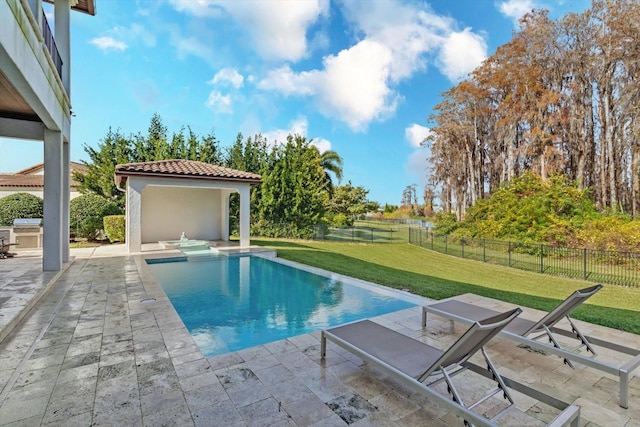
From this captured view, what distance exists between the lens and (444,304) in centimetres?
545

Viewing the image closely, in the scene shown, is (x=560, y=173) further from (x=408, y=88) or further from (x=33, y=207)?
(x=33, y=207)

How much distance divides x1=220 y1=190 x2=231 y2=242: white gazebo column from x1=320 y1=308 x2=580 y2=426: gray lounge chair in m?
15.1

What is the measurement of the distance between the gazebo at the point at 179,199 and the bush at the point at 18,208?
5.57 m

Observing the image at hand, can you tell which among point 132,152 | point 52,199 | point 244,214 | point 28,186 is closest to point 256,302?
point 52,199

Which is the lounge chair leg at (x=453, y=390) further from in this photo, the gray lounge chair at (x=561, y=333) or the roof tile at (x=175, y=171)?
the roof tile at (x=175, y=171)

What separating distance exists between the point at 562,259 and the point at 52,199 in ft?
57.6

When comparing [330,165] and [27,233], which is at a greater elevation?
[330,165]

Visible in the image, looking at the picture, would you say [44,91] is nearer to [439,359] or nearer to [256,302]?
[256,302]

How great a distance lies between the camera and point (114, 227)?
1689cm

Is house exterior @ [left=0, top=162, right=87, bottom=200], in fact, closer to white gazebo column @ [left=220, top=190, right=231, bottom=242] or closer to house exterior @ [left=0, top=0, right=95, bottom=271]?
white gazebo column @ [left=220, top=190, right=231, bottom=242]

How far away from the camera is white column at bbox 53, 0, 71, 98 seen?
373 inches

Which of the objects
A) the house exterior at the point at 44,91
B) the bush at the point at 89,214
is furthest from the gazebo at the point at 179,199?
the house exterior at the point at 44,91

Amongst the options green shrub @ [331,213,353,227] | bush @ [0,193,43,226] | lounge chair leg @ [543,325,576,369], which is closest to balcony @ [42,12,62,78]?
lounge chair leg @ [543,325,576,369]

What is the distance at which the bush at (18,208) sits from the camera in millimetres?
16750
